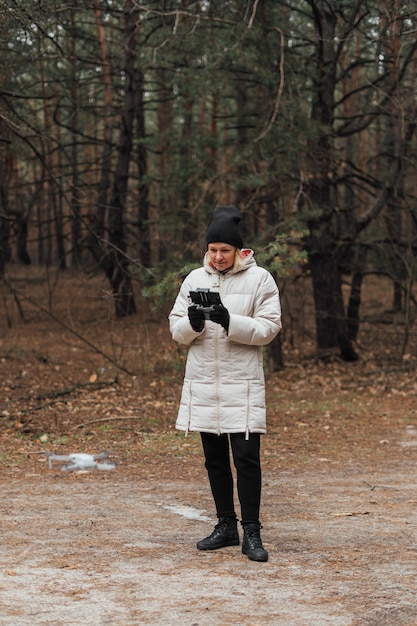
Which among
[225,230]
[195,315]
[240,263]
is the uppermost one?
[225,230]

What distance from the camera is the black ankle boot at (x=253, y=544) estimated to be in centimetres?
520

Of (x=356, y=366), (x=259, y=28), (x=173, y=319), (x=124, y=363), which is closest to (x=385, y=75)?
(x=259, y=28)

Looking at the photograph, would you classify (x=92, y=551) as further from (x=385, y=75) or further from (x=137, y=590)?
(x=385, y=75)

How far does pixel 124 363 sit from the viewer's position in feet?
48.5

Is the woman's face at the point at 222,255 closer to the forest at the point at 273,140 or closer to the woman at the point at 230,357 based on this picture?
the woman at the point at 230,357

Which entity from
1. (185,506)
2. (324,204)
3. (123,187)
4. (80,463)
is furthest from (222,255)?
(123,187)

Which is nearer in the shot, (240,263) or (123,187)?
(240,263)

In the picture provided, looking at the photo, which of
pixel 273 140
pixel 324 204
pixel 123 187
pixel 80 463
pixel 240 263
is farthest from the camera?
pixel 123 187

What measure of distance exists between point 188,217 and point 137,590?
36.0 feet

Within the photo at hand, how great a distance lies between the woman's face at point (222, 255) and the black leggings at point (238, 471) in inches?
38.1

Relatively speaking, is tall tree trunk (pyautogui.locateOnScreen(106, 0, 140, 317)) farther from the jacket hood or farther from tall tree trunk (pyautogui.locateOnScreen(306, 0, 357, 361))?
the jacket hood

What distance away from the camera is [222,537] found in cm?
549

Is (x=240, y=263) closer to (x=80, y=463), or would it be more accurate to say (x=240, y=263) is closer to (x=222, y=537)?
(x=222, y=537)

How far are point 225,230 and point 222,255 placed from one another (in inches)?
5.7
